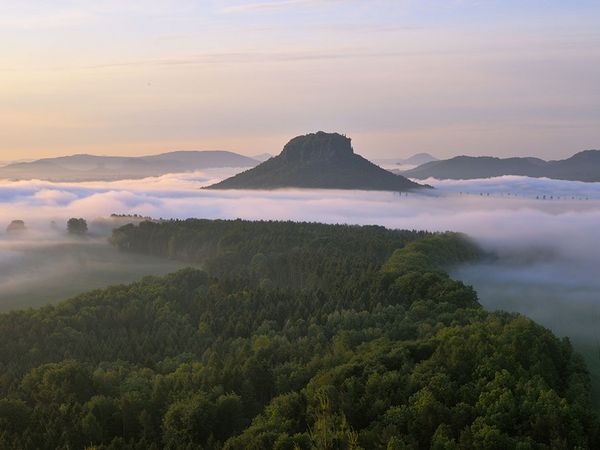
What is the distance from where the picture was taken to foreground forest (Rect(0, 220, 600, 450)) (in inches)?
2122

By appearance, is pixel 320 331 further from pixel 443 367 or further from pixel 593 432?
pixel 593 432

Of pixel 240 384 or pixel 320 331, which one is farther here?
pixel 320 331

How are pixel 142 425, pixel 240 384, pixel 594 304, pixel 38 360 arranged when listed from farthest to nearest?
1. pixel 594 304
2. pixel 38 360
3. pixel 240 384
4. pixel 142 425

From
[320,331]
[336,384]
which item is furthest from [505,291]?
[336,384]

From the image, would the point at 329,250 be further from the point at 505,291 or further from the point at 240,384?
the point at 240,384

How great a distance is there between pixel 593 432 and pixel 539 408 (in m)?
5.28

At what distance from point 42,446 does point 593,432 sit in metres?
45.7

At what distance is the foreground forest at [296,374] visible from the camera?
5391 cm

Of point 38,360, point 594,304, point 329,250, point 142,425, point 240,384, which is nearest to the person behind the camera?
point 142,425

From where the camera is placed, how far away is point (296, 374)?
70.7 m

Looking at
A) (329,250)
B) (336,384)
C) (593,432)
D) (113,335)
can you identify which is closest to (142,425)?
(336,384)

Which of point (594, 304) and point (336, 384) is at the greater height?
point (336, 384)

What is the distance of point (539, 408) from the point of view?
176ft

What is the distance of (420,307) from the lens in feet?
325
